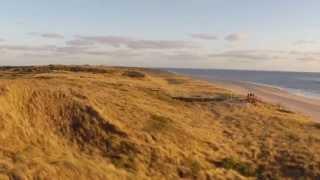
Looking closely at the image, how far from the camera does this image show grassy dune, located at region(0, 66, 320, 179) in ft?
67.5

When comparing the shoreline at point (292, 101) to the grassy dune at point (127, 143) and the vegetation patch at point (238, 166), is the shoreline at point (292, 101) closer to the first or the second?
the grassy dune at point (127, 143)

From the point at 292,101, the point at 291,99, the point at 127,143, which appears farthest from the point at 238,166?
the point at 291,99

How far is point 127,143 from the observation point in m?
23.9

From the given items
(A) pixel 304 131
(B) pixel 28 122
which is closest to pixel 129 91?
(A) pixel 304 131

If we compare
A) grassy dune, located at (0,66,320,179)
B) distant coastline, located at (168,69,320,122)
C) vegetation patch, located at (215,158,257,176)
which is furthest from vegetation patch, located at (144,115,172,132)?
distant coastline, located at (168,69,320,122)

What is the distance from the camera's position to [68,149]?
867 inches

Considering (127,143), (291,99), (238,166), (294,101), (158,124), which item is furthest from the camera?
(291,99)

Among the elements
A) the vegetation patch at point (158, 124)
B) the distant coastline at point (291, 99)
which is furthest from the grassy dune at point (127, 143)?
the distant coastline at point (291, 99)

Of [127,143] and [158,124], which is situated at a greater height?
[158,124]

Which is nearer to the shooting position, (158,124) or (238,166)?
(238,166)

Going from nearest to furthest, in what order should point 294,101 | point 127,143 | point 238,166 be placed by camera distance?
point 127,143
point 238,166
point 294,101

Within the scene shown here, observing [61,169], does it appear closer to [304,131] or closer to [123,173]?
[123,173]

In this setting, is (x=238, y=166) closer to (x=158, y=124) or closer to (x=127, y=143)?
(x=158, y=124)

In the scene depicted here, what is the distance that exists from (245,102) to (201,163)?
741 inches
